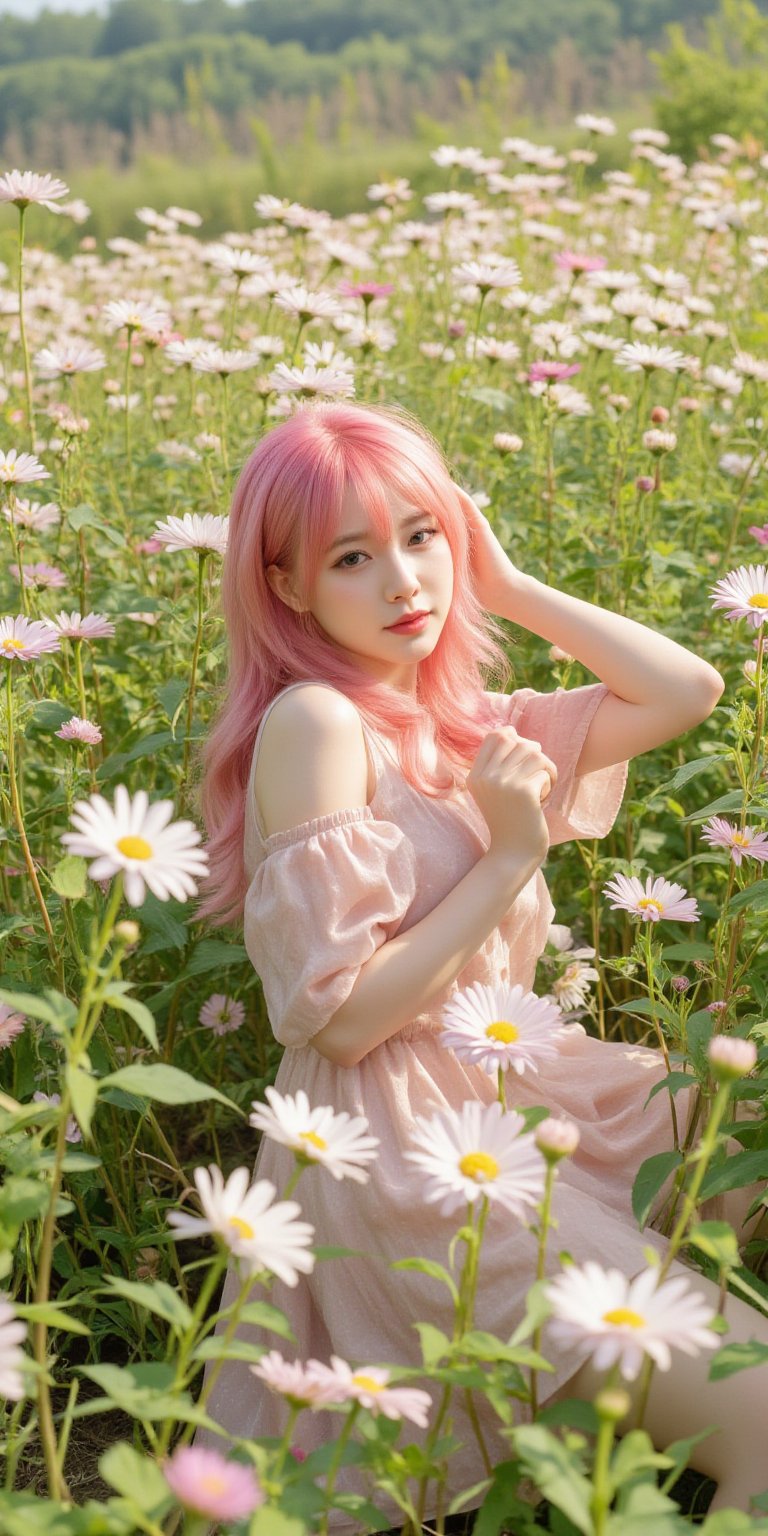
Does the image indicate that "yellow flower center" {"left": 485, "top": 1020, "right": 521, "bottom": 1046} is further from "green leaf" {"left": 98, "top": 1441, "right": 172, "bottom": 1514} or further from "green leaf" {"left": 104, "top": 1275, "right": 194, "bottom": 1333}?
"green leaf" {"left": 98, "top": 1441, "right": 172, "bottom": 1514}

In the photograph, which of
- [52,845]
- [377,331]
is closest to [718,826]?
[52,845]

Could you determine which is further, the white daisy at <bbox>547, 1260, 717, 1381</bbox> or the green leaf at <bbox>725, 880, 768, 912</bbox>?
the green leaf at <bbox>725, 880, 768, 912</bbox>

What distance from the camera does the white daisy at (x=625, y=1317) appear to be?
35.5 inches

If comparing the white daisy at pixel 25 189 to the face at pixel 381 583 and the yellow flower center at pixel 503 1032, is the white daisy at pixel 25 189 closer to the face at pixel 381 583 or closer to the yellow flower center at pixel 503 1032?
the face at pixel 381 583

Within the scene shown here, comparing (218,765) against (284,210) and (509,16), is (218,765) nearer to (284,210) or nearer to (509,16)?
(284,210)

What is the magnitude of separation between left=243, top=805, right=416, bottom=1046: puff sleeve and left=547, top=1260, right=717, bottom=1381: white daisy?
1.74ft

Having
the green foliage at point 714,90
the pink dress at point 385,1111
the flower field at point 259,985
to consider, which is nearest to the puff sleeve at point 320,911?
the pink dress at point 385,1111

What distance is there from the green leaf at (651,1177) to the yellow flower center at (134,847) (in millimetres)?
604

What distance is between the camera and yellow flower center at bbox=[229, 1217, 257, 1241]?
1.00 meters

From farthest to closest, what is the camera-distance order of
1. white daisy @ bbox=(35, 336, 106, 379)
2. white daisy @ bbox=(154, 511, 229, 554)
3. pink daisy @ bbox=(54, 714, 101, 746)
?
white daisy @ bbox=(35, 336, 106, 379) < white daisy @ bbox=(154, 511, 229, 554) < pink daisy @ bbox=(54, 714, 101, 746)

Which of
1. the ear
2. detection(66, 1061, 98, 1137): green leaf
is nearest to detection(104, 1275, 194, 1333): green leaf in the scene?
detection(66, 1061, 98, 1137): green leaf

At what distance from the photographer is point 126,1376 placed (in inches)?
40.3

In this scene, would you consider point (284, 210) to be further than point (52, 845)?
Yes

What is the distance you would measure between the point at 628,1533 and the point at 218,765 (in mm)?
927
